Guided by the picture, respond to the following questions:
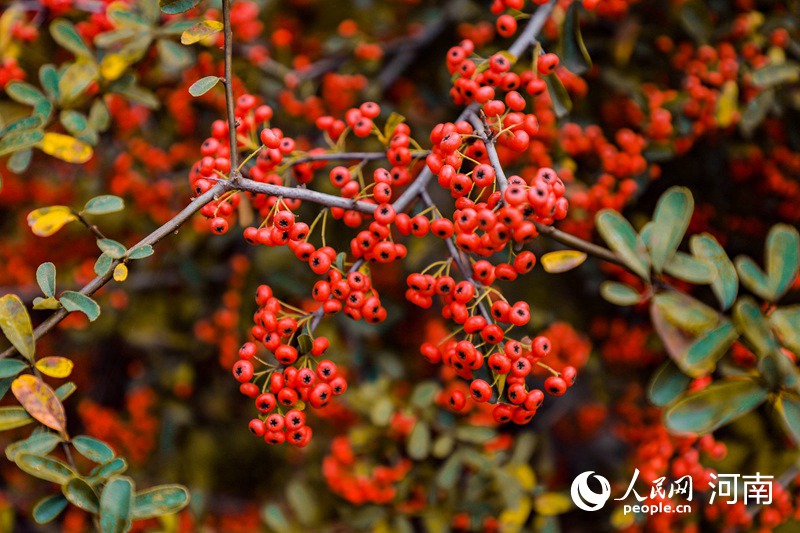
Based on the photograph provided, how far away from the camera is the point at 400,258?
279cm

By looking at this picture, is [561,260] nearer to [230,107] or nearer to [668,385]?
[668,385]

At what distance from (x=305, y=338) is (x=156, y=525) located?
78.5 inches

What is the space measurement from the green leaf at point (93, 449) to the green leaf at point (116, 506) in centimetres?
11

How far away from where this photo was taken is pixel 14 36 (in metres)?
2.25

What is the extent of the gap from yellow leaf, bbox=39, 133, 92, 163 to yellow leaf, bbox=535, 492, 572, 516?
1.99 metres

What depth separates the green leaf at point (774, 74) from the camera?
1957 millimetres

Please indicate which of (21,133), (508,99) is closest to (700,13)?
(508,99)

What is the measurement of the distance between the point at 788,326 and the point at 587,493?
4.11ft

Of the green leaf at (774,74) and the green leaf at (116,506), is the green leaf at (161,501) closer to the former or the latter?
the green leaf at (116,506)

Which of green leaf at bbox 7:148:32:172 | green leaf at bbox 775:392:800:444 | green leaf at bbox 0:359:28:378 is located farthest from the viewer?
green leaf at bbox 7:148:32:172

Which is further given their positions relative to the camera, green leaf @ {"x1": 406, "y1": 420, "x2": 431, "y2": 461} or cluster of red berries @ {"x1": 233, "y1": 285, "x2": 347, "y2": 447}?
green leaf @ {"x1": 406, "y1": 420, "x2": 431, "y2": 461}

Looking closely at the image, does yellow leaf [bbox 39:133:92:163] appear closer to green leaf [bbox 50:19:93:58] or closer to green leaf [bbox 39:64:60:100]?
green leaf [bbox 39:64:60:100]

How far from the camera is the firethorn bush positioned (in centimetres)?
132

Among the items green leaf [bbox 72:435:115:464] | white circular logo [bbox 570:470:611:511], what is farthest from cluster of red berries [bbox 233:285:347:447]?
white circular logo [bbox 570:470:611:511]
